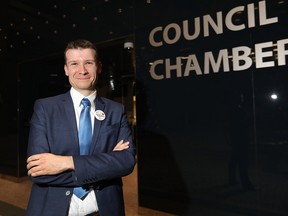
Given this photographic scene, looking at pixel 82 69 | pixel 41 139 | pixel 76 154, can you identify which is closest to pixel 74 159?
pixel 76 154

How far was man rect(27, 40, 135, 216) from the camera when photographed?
56.9 inches

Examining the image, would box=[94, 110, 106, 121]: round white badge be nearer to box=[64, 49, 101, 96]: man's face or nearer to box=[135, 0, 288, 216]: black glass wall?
box=[64, 49, 101, 96]: man's face

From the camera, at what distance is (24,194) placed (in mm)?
5020

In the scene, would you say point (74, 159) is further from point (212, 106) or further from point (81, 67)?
point (212, 106)

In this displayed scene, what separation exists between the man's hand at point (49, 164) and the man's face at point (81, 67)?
410 millimetres

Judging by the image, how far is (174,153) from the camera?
12.2 ft

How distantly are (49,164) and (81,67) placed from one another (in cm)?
55

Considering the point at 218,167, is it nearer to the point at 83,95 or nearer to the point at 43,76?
the point at 83,95

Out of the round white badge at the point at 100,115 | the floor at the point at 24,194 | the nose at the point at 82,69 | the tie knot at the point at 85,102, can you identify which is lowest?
the floor at the point at 24,194

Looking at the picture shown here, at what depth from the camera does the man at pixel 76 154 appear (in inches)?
56.9

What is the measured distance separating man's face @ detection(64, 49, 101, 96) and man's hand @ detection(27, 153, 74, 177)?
0.41 m

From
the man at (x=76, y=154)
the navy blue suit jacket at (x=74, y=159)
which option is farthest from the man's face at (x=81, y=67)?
the navy blue suit jacket at (x=74, y=159)

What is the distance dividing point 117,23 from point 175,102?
1568mm

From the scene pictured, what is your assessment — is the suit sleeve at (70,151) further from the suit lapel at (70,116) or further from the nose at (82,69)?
the nose at (82,69)
